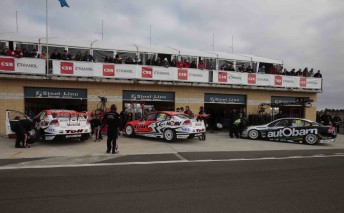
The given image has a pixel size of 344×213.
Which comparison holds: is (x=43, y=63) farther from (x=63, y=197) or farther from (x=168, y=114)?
(x=63, y=197)

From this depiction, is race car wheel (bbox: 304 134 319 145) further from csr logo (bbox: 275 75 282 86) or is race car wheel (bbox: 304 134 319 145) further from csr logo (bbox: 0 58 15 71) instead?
csr logo (bbox: 0 58 15 71)

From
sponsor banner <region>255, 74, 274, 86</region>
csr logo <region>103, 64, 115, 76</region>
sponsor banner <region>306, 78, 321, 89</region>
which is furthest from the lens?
sponsor banner <region>306, 78, 321, 89</region>

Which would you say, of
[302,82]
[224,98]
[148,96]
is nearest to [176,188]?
[148,96]

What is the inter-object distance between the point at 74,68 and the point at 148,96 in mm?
4983

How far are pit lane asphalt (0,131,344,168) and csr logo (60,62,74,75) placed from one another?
4978 millimetres

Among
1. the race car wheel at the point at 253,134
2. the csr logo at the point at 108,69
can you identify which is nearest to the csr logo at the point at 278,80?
the race car wheel at the point at 253,134

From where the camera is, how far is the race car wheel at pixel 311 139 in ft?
49.6

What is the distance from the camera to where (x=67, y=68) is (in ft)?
57.4

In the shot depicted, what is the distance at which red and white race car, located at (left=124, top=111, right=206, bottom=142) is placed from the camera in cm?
1425

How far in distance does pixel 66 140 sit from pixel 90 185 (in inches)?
329

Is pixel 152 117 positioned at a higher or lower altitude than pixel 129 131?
higher

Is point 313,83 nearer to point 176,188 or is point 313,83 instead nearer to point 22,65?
point 22,65

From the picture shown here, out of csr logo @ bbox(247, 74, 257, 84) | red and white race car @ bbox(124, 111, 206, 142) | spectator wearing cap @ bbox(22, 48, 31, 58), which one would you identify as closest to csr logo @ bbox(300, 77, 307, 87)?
csr logo @ bbox(247, 74, 257, 84)

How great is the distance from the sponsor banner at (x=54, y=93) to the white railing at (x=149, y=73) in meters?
1.04
